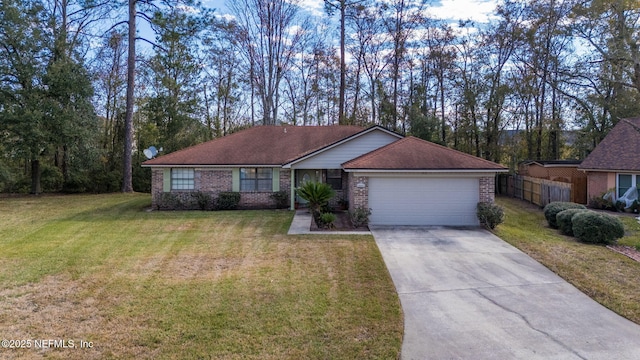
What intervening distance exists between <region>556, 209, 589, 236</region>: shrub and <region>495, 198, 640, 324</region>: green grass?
0.27 m

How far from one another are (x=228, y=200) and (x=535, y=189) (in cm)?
1690

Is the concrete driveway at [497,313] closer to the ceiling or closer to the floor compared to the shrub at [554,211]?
closer to the floor

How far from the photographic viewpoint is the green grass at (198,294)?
180 inches

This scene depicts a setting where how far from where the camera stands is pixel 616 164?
1750cm

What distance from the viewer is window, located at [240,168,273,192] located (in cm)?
1727

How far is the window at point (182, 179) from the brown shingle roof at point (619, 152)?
19713 millimetres

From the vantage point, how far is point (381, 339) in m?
4.72

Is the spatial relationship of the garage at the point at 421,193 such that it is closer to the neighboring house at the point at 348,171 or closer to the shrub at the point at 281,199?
the neighboring house at the point at 348,171

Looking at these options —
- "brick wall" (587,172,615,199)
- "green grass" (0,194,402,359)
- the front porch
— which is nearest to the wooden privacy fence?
"brick wall" (587,172,615,199)

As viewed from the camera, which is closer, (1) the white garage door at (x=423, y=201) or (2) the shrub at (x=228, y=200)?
(1) the white garage door at (x=423, y=201)

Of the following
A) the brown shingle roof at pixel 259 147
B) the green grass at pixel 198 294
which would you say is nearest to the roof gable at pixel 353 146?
the brown shingle roof at pixel 259 147

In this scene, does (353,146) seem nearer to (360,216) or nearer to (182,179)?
(360,216)

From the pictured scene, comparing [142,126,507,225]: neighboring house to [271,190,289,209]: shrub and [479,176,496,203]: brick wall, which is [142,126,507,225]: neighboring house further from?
[271,190,289,209]: shrub

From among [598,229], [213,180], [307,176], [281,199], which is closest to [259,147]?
[213,180]
